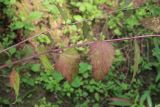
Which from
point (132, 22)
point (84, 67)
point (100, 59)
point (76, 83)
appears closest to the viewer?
point (100, 59)

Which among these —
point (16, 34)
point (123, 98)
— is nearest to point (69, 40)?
point (16, 34)

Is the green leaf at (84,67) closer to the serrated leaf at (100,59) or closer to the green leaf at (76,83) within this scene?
the green leaf at (76,83)

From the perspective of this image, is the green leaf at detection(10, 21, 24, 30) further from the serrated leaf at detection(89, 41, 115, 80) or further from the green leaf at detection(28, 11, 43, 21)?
the serrated leaf at detection(89, 41, 115, 80)

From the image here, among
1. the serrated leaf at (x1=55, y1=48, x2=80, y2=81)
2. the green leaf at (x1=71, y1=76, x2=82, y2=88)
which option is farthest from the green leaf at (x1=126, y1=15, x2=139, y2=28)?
the serrated leaf at (x1=55, y1=48, x2=80, y2=81)

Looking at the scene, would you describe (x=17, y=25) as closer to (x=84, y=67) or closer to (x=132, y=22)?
(x=84, y=67)

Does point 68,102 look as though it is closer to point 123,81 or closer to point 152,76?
point 123,81

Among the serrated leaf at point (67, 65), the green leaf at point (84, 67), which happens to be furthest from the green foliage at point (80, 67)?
the serrated leaf at point (67, 65)

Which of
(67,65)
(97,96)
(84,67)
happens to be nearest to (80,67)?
(84,67)
